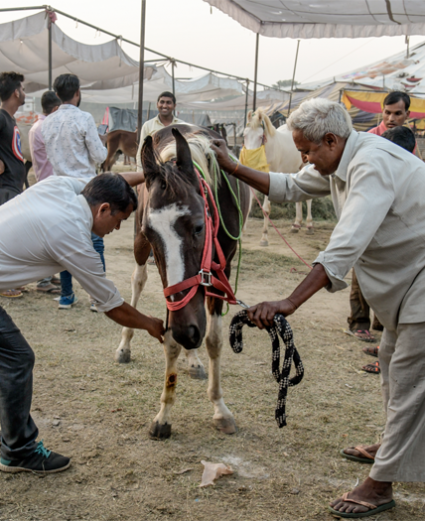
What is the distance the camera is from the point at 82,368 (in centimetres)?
376

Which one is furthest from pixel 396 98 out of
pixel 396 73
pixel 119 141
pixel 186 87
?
pixel 186 87

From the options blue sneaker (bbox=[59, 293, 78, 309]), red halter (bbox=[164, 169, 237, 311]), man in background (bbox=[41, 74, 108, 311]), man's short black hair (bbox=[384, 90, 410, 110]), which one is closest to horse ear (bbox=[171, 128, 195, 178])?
red halter (bbox=[164, 169, 237, 311])

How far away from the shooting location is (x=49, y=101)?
4.95 metres

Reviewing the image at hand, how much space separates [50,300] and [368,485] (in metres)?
4.02

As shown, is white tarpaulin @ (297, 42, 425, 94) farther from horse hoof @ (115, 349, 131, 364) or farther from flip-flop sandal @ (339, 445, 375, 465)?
flip-flop sandal @ (339, 445, 375, 465)

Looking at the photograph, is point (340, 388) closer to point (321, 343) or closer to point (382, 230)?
point (321, 343)

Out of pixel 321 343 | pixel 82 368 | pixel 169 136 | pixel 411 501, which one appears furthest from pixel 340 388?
pixel 169 136

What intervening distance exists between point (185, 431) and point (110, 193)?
5.30ft

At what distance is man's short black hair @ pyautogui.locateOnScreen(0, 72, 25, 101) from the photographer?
4.30 metres

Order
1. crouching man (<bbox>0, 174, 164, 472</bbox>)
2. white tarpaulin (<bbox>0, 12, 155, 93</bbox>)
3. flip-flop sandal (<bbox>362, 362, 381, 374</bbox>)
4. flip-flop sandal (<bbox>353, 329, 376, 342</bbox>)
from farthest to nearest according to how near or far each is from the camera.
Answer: white tarpaulin (<bbox>0, 12, 155, 93</bbox>), flip-flop sandal (<bbox>353, 329, 376, 342</bbox>), flip-flop sandal (<bbox>362, 362, 381, 374</bbox>), crouching man (<bbox>0, 174, 164, 472</bbox>)

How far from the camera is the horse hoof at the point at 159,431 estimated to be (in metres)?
2.87

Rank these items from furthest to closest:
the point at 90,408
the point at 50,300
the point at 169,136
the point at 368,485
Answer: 1. the point at 50,300
2. the point at 169,136
3. the point at 90,408
4. the point at 368,485

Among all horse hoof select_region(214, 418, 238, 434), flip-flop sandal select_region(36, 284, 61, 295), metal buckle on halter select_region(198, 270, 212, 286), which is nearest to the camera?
metal buckle on halter select_region(198, 270, 212, 286)

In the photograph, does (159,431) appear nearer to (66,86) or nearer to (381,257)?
(381,257)
